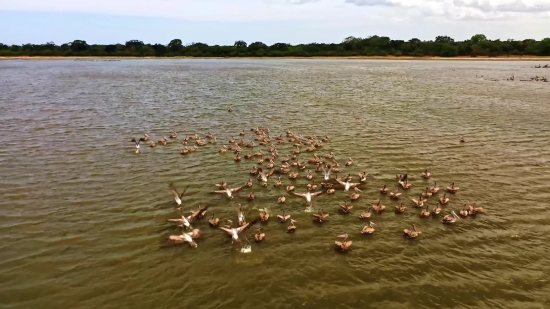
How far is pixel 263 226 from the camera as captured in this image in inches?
571

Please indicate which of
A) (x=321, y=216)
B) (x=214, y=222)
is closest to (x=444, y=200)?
(x=321, y=216)

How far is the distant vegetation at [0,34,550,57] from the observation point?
13875cm

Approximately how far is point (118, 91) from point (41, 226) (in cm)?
4074

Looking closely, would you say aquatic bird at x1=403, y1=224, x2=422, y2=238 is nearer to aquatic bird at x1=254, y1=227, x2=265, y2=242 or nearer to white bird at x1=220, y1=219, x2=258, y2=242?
aquatic bird at x1=254, y1=227, x2=265, y2=242

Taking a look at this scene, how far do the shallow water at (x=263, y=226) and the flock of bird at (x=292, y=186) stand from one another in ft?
1.10

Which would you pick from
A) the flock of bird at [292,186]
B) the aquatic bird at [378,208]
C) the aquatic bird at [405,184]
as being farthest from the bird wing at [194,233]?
the aquatic bird at [405,184]

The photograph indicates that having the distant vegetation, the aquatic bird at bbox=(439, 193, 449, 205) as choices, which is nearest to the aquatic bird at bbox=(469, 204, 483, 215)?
the aquatic bird at bbox=(439, 193, 449, 205)

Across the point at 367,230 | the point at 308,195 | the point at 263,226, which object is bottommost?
the point at 263,226

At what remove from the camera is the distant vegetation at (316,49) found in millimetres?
138750

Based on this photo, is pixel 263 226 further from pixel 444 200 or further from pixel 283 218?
pixel 444 200

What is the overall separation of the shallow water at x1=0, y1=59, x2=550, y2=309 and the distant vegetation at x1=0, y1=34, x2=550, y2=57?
124939mm

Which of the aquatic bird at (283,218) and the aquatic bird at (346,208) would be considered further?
the aquatic bird at (346,208)

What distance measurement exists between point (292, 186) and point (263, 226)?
3701 millimetres

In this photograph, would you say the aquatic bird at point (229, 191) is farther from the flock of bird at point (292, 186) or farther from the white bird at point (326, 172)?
the white bird at point (326, 172)
